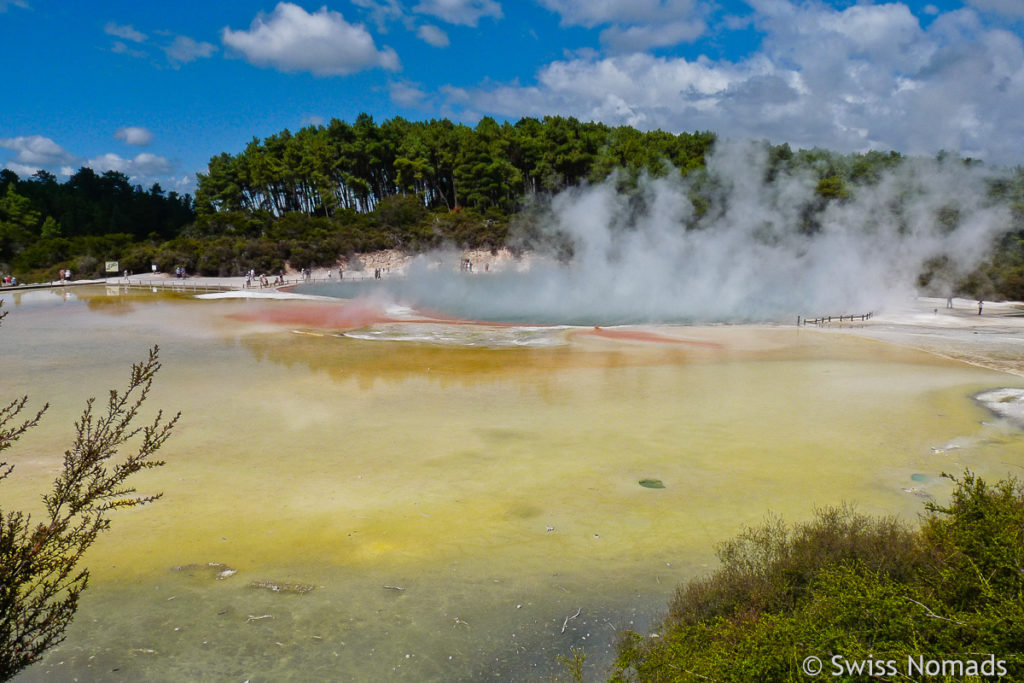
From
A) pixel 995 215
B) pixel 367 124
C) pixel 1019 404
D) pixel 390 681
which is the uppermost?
pixel 367 124

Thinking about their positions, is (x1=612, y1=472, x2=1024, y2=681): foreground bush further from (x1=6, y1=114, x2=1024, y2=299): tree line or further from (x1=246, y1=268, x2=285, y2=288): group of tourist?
(x1=246, y1=268, x2=285, y2=288): group of tourist

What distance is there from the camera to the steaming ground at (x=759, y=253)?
3206 cm

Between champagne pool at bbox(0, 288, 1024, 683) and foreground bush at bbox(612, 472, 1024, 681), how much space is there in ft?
2.87

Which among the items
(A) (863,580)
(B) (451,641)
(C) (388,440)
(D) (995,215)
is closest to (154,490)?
(C) (388,440)

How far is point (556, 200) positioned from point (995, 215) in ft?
89.0

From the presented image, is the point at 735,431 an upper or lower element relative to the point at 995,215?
lower

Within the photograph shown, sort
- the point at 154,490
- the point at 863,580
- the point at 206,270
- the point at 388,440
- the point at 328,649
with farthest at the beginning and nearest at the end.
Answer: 1. the point at 206,270
2. the point at 388,440
3. the point at 154,490
4. the point at 328,649
5. the point at 863,580

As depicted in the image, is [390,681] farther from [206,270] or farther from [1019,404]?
[206,270]

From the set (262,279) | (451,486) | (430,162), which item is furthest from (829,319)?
(430,162)

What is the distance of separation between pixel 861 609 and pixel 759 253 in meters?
33.7

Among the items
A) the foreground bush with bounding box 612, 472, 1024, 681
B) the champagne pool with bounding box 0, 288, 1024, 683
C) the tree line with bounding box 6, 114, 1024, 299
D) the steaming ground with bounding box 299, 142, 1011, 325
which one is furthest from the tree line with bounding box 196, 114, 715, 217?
the foreground bush with bounding box 612, 472, 1024, 681

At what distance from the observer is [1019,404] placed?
12.9 metres

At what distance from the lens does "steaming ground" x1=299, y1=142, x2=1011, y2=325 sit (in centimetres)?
3206

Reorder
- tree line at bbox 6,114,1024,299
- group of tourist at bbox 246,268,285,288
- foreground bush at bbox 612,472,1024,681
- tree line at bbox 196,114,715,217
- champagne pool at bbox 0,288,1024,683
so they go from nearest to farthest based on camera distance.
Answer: foreground bush at bbox 612,472,1024,681 < champagne pool at bbox 0,288,1024,683 < tree line at bbox 6,114,1024,299 < group of tourist at bbox 246,268,285,288 < tree line at bbox 196,114,715,217
